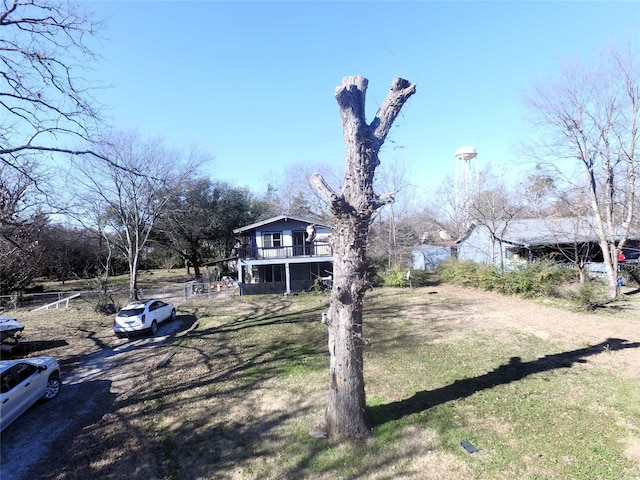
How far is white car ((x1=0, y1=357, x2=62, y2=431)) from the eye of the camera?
6.80m

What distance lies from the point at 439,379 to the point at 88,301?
22.6 m

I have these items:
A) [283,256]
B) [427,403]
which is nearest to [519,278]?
[427,403]

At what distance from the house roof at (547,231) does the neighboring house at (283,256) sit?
12.3 metres

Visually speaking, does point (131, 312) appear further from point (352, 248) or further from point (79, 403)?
point (352, 248)

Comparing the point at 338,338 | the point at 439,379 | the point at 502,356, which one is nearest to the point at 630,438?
the point at 439,379

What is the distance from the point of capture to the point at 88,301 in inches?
851

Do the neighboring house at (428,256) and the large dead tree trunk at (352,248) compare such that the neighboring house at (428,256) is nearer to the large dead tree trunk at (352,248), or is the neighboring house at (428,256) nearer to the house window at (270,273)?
the house window at (270,273)

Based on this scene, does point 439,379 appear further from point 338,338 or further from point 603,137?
point 603,137

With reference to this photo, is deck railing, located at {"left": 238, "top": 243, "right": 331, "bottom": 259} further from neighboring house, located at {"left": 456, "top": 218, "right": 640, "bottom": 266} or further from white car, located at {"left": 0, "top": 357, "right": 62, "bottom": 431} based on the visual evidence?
white car, located at {"left": 0, "top": 357, "right": 62, "bottom": 431}

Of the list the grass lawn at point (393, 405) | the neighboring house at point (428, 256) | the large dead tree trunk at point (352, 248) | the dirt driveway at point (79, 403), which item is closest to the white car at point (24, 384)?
the dirt driveway at point (79, 403)

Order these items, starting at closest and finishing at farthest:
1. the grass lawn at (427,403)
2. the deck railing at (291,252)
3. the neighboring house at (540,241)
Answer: the grass lawn at (427,403) → the neighboring house at (540,241) → the deck railing at (291,252)

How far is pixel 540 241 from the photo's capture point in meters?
21.7

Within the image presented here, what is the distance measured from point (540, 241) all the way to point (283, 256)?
57.2ft

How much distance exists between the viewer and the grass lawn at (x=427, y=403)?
16.3 ft
